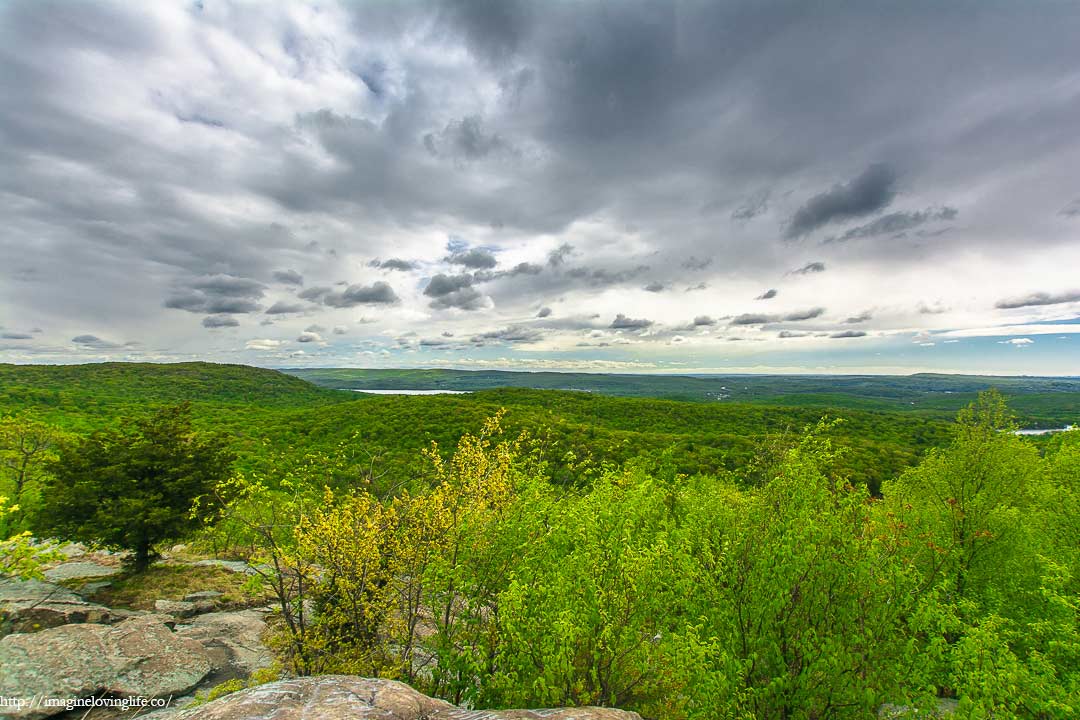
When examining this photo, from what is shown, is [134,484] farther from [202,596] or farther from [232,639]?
[232,639]

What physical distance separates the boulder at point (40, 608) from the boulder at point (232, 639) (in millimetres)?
3402

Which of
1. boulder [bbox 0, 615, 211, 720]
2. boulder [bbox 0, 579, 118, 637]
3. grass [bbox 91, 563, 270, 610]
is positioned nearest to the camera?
boulder [bbox 0, 615, 211, 720]

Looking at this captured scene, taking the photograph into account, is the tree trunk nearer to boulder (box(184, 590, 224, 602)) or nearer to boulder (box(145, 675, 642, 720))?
boulder (box(184, 590, 224, 602))

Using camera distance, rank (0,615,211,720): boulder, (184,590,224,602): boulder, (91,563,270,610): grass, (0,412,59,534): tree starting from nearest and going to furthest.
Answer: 1. (0,615,211,720): boulder
2. (91,563,270,610): grass
3. (184,590,224,602): boulder
4. (0,412,59,534): tree

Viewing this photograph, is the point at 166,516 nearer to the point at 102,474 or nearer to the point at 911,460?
the point at 102,474

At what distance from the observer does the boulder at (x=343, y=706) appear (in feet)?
27.5

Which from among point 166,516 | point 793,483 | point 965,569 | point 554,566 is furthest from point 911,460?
point 166,516

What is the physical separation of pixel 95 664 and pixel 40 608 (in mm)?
6236

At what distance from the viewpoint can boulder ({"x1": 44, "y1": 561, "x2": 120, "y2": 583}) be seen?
885 inches

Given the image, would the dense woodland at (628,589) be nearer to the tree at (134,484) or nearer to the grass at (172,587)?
the tree at (134,484)

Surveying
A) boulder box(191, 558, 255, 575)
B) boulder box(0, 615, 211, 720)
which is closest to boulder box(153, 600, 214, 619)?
boulder box(191, 558, 255, 575)

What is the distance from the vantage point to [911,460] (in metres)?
92.0

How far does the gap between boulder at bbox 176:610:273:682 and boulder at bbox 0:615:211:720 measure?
0.72 meters

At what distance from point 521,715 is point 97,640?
16.7 m
